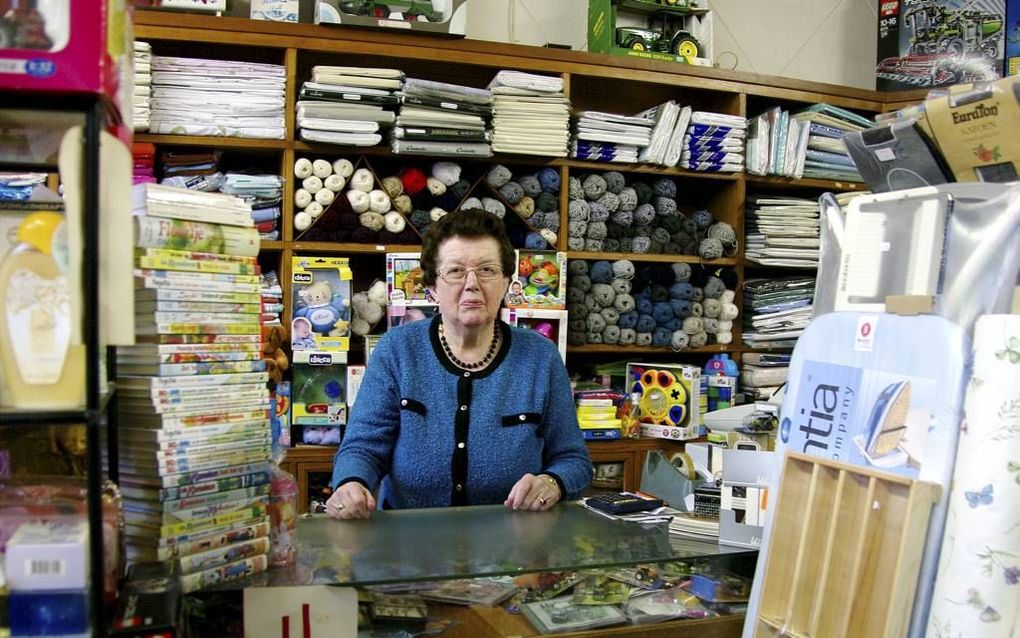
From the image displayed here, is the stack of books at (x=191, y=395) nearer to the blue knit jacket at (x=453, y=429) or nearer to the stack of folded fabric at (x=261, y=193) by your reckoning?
the blue knit jacket at (x=453, y=429)

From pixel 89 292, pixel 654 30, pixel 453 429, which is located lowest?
pixel 453 429

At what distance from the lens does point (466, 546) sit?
1.56m

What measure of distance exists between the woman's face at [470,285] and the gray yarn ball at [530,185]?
3.93 feet

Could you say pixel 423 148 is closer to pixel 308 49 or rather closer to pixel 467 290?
pixel 308 49

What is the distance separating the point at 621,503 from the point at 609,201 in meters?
1.83

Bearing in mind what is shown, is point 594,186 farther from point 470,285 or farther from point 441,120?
point 470,285

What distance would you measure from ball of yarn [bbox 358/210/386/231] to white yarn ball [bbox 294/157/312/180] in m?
0.24

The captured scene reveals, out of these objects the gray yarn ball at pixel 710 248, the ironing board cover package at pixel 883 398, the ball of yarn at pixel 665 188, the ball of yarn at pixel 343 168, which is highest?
the ball of yarn at pixel 665 188

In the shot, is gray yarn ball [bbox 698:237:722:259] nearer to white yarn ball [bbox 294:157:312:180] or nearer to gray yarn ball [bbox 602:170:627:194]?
gray yarn ball [bbox 602:170:627:194]

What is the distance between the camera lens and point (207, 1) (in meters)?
2.96

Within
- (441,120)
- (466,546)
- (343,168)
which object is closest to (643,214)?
(441,120)

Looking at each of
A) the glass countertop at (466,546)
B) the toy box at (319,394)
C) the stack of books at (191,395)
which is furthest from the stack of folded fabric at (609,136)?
the stack of books at (191,395)

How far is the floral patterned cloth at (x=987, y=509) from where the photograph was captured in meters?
1.14

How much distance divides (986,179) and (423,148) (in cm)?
204
